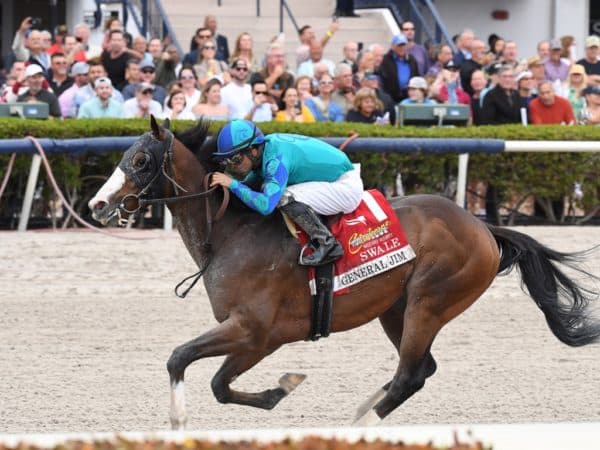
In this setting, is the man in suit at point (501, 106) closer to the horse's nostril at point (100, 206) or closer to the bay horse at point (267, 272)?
the bay horse at point (267, 272)

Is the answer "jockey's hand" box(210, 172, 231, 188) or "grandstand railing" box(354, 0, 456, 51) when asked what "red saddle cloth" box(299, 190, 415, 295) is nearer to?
"jockey's hand" box(210, 172, 231, 188)

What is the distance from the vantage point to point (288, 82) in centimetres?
1424

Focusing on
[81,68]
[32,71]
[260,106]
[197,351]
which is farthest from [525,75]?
[197,351]

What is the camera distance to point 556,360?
8.23 metres

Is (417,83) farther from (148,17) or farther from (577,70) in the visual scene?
(148,17)

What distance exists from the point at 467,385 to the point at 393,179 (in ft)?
17.4

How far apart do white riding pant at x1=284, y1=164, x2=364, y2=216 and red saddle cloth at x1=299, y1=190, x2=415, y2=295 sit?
6cm

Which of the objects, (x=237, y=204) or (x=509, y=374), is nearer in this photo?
(x=237, y=204)

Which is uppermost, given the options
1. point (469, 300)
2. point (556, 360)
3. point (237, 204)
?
point (237, 204)

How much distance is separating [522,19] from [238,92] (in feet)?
30.3

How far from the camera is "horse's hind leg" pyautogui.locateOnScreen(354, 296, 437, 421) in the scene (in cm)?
654

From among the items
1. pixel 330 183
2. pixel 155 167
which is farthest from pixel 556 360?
pixel 155 167

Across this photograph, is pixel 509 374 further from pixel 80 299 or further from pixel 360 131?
pixel 360 131

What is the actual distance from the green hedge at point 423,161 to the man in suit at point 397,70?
5.90ft
